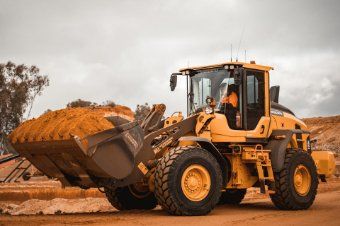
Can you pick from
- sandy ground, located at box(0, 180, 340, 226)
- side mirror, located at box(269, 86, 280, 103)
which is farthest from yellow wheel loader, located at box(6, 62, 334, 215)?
sandy ground, located at box(0, 180, 340, 226)

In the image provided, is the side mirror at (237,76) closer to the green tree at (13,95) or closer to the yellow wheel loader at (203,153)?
the yellow wheel loader at (203,153)

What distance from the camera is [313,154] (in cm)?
1502

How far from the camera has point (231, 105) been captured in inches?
511

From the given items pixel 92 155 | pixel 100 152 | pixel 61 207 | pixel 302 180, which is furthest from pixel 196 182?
pixel 61 207

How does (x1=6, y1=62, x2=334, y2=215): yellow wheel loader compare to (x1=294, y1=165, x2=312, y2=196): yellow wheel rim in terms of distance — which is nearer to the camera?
(x1=6, y1=62, x2=334, y2=215): yellow wheel loader

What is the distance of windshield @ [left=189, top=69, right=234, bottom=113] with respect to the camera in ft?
42.7

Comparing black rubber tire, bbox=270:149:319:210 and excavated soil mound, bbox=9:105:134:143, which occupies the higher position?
excavated soil mound, bbox=9:105:134:143

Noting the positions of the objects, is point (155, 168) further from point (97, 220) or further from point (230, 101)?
point (230, 101)

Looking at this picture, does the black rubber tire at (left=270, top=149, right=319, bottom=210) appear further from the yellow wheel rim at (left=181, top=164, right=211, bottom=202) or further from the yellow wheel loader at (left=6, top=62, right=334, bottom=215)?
the yellow wheel rim at (left=181, top=164, right=211, bottom=202)

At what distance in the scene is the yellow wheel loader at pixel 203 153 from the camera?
35.0 feet

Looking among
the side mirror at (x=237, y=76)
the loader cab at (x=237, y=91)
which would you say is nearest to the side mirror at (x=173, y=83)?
the loader cab at (x=237, y=91)

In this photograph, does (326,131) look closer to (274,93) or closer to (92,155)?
(274,93)

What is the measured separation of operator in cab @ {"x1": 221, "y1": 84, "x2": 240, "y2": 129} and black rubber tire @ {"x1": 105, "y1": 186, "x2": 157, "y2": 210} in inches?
99.0

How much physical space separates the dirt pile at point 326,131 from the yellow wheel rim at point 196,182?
38.3 meters
